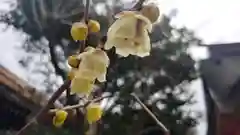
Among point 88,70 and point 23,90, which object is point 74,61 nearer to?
point 88,70

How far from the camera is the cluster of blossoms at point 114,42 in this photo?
10.6 inches

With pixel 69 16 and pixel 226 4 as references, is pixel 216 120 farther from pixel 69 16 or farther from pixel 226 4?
pixel 69 16

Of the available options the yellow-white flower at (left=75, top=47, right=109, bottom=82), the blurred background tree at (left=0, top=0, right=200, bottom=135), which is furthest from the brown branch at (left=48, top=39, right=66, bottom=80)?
the yellow-white flower at (left=75, top=47, right=109, bottom=82)

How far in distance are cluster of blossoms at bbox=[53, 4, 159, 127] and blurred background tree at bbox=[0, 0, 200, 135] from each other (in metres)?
0.51

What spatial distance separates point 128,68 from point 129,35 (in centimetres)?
64

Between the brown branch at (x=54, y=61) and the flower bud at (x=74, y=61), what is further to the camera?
the brown branch at (x=54, y=61)

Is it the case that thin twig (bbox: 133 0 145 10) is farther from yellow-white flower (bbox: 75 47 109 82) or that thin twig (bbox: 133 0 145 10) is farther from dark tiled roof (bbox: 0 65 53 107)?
dark tiled roof (bbox: 0 65 53 107)

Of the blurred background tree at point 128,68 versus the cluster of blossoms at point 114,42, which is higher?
the cluster of blossoms at point 114,42

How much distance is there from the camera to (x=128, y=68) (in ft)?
2.98

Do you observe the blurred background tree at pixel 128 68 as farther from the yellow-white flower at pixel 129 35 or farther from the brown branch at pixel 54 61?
the yellow-white flower at pixel 129 35

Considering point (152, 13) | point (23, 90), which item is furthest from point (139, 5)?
point (23, 90)

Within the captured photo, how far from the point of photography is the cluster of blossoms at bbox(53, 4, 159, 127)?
27 centimetres

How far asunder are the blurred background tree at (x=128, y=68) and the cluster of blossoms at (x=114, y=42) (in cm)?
51

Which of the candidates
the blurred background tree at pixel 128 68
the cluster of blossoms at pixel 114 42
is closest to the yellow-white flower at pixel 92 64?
the cluster of blossoms at pixel 114 42
